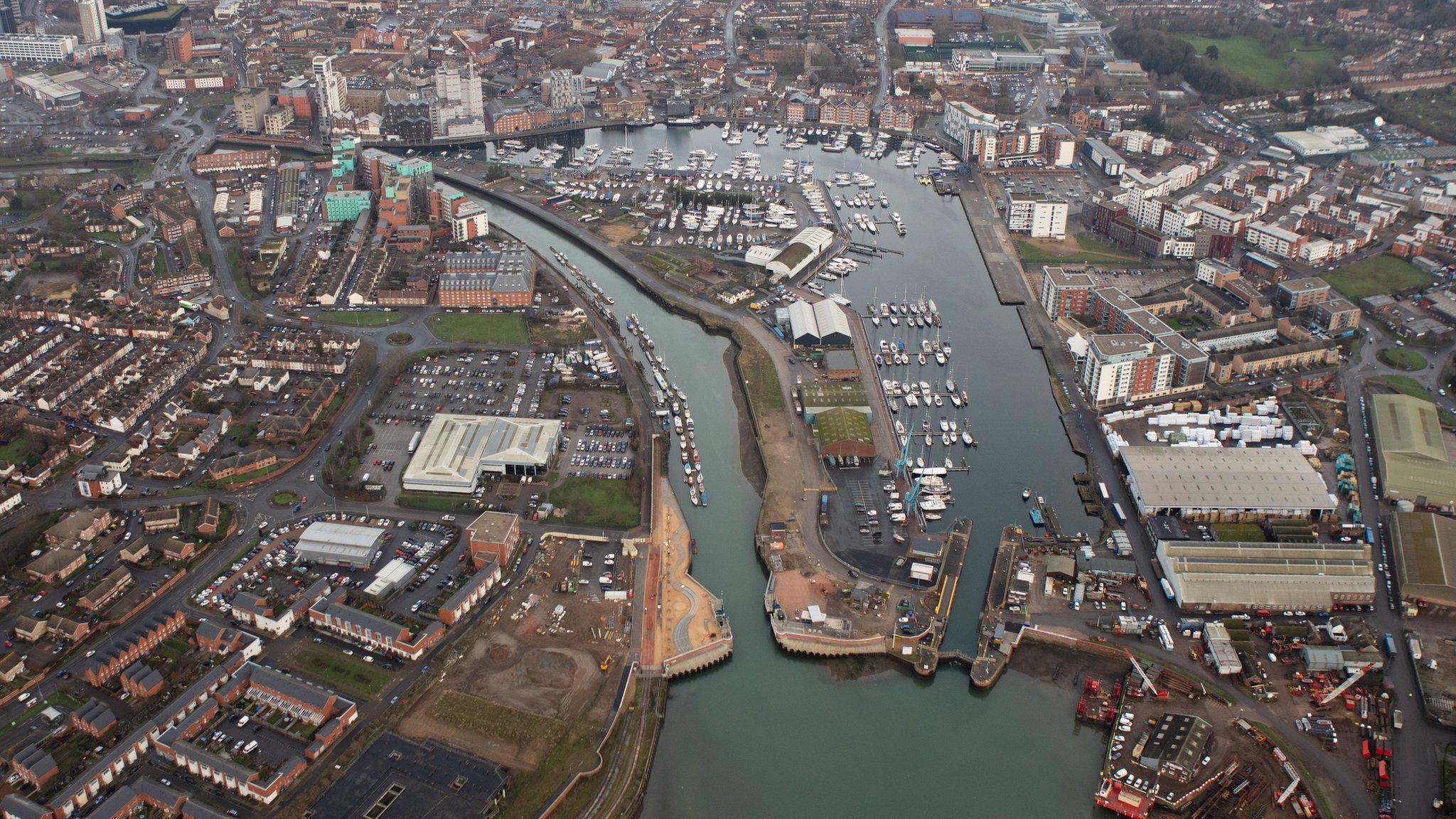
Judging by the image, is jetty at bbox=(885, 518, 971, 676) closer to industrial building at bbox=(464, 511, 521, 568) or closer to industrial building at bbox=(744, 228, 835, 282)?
industrial building at bbox=(464, 511, 521, 568)

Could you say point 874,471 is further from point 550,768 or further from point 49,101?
point 49,101

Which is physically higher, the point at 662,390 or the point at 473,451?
the point at 473,451

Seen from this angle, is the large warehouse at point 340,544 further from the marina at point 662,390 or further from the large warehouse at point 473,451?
the marina at point 662,390

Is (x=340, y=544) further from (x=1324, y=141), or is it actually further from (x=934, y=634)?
(x=1324, y=141)

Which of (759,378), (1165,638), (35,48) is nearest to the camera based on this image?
(1165,638)

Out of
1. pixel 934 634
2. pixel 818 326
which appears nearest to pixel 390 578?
pixel 934 634

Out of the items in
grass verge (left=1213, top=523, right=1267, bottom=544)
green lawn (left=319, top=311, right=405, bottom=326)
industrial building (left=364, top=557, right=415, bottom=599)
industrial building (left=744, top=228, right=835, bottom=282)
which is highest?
→ industrial building (left=744, top=228, right=835, bottom=282)

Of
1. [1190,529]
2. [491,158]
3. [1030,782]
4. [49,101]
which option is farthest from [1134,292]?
[49,101]

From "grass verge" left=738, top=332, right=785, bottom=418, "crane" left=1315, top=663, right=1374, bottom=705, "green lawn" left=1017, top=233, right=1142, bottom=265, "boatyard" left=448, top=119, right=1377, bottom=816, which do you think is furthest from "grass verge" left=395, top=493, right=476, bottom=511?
"green lawn" left=1017, top=233, right=1142, bottom=265
